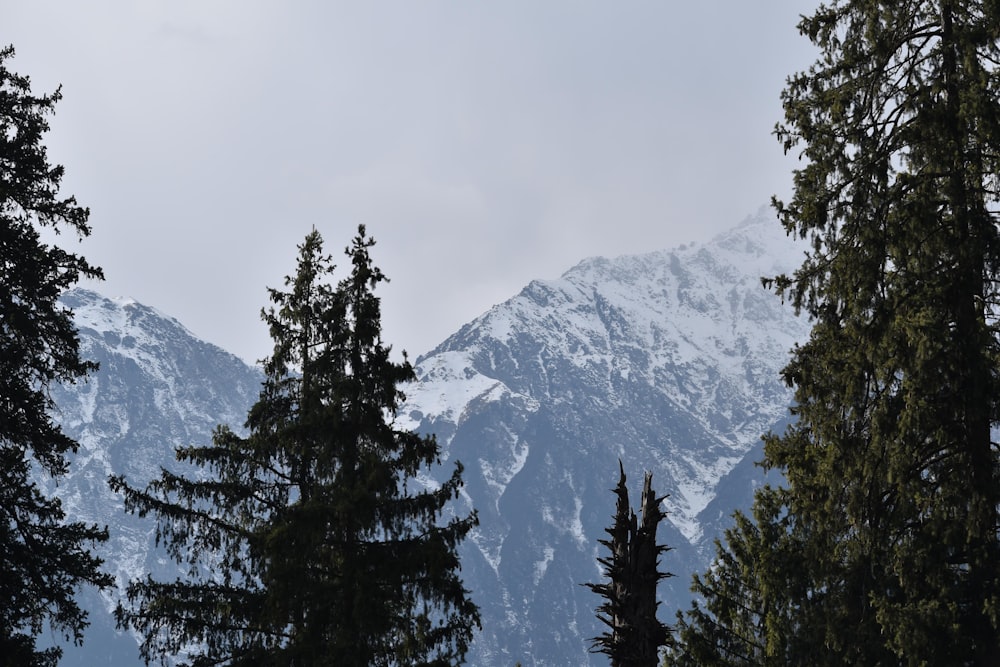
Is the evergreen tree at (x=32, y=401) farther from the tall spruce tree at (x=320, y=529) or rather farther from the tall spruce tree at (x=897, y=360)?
the tall spruce tree at (x=897, y=360)

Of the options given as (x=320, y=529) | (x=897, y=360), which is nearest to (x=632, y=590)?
(x=897, y=360)

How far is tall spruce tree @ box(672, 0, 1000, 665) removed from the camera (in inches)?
458

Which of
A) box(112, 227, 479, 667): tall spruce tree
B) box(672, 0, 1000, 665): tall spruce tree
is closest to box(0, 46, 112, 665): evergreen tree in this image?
box(112, 227, 479, 667): tall spruce tree

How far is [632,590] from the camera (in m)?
8.13

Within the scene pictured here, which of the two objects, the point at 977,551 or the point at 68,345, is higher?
the point at 68,345

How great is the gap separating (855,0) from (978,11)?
146 cm

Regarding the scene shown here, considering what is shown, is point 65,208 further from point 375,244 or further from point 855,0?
point 855,0

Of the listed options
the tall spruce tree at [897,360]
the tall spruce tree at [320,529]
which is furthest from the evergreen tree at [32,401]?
the tall spruce tree at [897,360]

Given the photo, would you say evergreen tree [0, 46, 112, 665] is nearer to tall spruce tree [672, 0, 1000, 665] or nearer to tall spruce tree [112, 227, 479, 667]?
tall spruce tree [112, 227, 479, 667]

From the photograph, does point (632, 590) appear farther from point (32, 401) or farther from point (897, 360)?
point (32, 401)

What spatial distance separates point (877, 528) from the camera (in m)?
12.3

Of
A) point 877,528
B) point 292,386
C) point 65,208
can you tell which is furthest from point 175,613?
point 877,528

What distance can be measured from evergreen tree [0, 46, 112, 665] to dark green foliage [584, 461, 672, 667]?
9541mm

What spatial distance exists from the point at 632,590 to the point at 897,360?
508 centimetres
